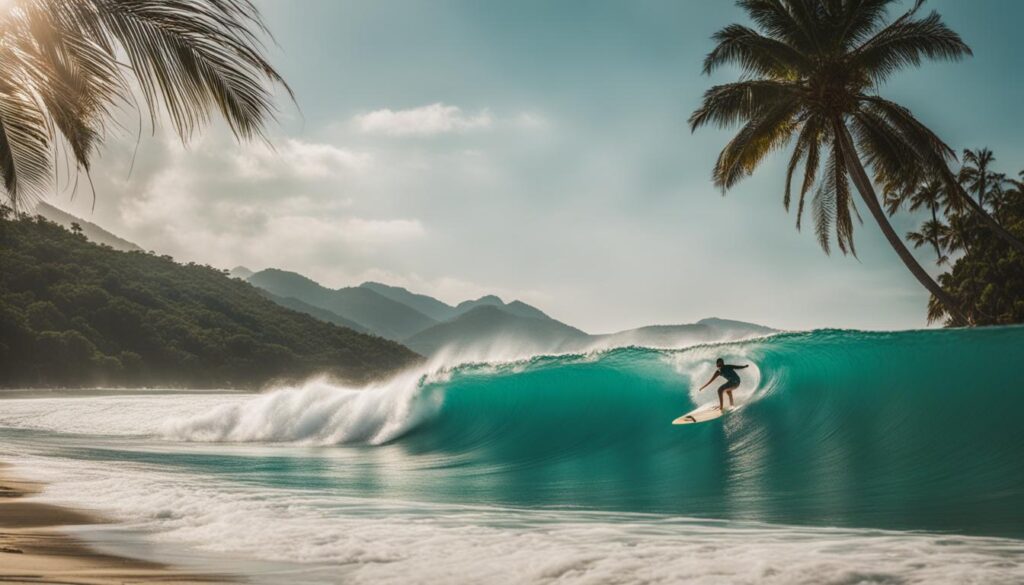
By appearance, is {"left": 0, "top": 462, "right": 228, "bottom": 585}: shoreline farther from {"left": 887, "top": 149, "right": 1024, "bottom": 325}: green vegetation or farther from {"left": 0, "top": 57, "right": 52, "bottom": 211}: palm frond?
{"left": 887, "top": 149, "right": 1024, "bottom": 325}: green vegetation

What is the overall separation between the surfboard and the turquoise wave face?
22cm

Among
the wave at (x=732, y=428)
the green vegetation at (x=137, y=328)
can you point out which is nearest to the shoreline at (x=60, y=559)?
the wave at (x=732, y=428)

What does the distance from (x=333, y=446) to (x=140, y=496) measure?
326 inches

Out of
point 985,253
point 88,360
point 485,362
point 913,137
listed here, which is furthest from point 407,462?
point 88,360

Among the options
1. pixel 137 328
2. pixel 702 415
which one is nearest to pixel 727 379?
pixel 702 415

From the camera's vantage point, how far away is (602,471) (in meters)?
10.9

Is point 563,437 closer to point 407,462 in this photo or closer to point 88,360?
point 407,462

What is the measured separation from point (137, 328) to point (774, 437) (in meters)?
51.7

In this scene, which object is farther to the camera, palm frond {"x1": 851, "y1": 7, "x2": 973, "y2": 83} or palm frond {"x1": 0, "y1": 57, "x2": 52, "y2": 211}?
palm frond {"x1": 851, "y1": 7, "x2": 973, "y2": 83}

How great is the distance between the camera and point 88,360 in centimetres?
4638

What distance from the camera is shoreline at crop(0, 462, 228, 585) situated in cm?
396

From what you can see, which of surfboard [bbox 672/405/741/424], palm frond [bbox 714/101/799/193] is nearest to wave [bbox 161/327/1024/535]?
surfboard [bbox 672/405/741/424]

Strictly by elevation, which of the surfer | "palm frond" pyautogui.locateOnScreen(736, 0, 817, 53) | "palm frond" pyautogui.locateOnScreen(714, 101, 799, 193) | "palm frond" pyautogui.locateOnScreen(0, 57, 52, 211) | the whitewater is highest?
"palm frond" pyautogui.locateOnScreen(736, 0, 817, 53)

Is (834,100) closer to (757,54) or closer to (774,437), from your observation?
(757,54)
